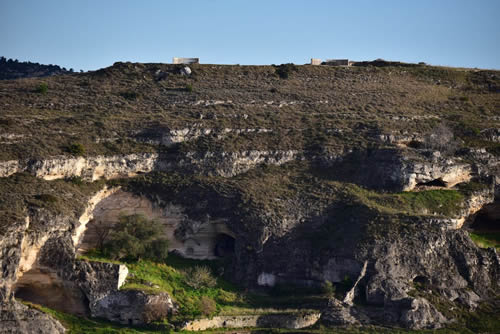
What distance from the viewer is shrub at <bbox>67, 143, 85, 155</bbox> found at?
215 feet

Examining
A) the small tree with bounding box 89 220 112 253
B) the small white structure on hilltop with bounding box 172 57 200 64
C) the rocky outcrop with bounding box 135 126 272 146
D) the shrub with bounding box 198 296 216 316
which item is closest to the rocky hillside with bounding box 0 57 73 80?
the small white structure on hilltop with bounding box 172 57 200 64

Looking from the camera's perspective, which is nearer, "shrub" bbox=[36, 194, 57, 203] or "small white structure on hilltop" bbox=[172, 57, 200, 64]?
"shrub" bbox=[36, 194, 57, 203]

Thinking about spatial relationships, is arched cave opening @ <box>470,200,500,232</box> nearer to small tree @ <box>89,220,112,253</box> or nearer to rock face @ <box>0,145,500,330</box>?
rock face @ <box>0,145,500,330</box>

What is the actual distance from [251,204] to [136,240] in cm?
821

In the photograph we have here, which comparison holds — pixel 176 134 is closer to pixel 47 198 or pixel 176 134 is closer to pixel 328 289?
pixel 47 198

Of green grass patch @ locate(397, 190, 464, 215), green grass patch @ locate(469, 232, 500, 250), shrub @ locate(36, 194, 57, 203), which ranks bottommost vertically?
green grass patch @ locate(469, 232, 500, 250)

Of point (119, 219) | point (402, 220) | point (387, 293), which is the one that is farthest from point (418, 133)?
point (119, 219)

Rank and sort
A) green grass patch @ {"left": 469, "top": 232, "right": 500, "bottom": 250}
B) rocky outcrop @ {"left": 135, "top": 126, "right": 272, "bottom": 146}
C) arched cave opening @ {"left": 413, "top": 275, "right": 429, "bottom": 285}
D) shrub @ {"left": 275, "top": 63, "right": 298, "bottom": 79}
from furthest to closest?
shrub @ {"left": 275, "top": 63, "right": 298, "bottom": 79} < rocky outcrop @ {"left": 135, "top": 126, "right": 272, "bottom": 146} < green grass patch @ {"left": 469, "top": 232, "right": 500, "bottom": 250} < arched cave opening @ {"left": 413, "top": 275, "right": 429, "bottom": 285}

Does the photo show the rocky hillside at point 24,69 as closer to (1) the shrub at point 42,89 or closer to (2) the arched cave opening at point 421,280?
(1) the shrub at point 42,89

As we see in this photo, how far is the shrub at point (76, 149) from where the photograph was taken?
65.6 m

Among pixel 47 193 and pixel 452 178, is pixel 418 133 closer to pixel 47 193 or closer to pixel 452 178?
pixel 452 178

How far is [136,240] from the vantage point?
6081 cm

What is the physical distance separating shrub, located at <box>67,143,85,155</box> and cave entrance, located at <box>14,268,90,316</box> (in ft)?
37.6

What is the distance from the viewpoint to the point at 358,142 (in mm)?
73875
